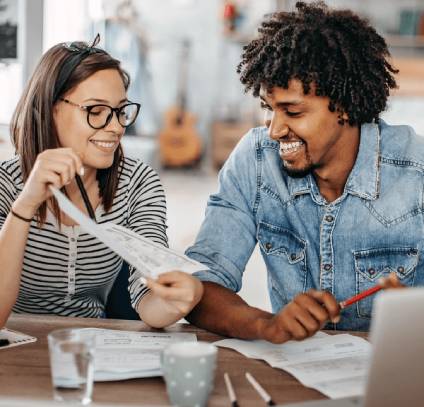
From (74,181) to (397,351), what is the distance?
1.10 meters

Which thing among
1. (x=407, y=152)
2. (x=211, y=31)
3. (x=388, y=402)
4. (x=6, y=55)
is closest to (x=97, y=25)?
(x=6, y=55)

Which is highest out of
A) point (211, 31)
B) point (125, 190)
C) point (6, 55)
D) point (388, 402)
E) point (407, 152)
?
point (211, 31)

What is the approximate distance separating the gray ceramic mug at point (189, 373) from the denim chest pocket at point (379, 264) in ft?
2.36

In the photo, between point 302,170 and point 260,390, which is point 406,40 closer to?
point 302,170

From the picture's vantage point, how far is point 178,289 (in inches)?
51.9

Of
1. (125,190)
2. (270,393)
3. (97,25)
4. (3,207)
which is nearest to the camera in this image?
(270,393)

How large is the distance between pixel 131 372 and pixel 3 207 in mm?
644

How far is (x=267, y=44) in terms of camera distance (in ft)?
5.51

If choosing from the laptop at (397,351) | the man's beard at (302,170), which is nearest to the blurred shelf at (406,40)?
the man's beard at (302,170)

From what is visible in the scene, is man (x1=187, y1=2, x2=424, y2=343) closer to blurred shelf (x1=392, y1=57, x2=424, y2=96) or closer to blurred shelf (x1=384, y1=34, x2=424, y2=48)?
blurred shelf (x1=392, y1=57, x2=424, y2=96)

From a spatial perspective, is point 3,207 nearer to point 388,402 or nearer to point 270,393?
point 270,393

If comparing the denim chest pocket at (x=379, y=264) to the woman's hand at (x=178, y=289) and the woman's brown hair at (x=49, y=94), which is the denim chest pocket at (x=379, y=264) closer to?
the woman's hand at (x=178, y=289)

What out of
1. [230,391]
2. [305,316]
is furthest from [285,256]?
[230,391]

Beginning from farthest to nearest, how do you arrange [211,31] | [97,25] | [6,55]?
[211,31] → [97,25] → [6,55]
